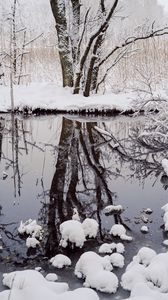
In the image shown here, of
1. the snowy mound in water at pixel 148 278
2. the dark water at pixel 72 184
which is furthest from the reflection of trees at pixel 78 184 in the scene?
the snowy mound in water at pixel 148 278

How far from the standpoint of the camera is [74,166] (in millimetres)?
7801

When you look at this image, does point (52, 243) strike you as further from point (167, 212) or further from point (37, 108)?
point (37, 108)

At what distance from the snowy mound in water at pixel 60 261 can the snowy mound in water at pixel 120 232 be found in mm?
838

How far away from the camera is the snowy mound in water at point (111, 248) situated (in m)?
4.54

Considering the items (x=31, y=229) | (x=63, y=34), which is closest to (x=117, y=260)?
(x=31, y=229)

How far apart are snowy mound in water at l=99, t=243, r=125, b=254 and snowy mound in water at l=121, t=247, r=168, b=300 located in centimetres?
40

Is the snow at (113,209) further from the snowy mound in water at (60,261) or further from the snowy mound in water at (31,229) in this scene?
the snowy mound in water at (60,261)

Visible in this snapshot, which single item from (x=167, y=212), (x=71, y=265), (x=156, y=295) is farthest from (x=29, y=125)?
(x=156, y=295)

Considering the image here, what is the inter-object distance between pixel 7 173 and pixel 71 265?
349 centimetres

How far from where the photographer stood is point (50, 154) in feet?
28.9

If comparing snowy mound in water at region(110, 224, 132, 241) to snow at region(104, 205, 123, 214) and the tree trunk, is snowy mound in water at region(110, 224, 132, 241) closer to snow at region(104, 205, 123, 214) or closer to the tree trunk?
snow at region(104, 205, 123, 214)

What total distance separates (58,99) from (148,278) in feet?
35.3

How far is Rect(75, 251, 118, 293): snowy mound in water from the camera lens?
149 inches

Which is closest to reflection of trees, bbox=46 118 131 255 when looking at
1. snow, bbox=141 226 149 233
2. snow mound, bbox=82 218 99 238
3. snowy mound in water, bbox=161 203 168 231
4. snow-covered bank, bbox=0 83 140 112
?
snow mound, bbox=82 218 99 238
